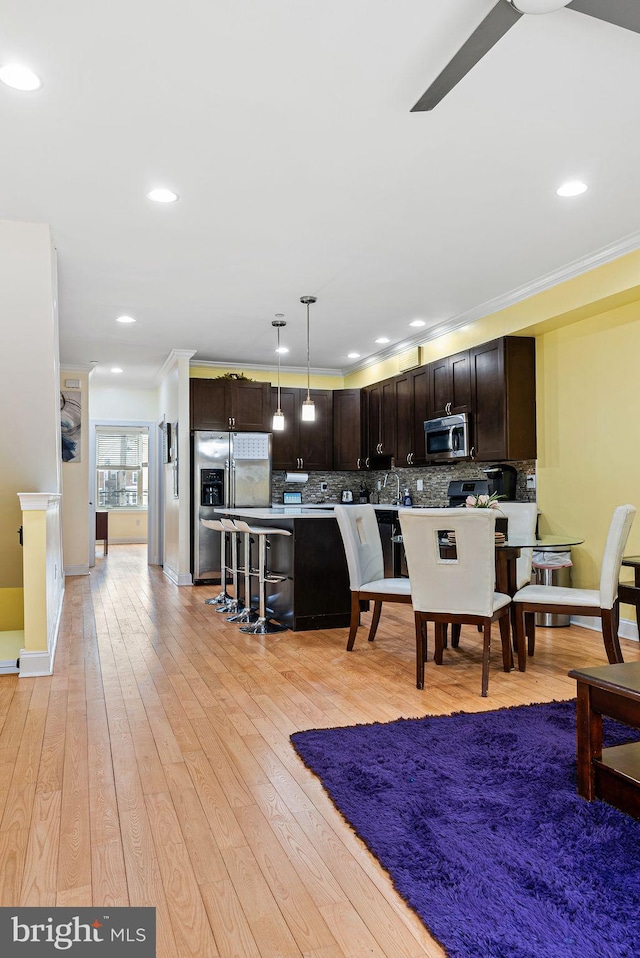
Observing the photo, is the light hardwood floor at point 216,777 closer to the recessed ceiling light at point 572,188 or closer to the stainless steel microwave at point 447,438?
the stainless steel microwave at point 447,438

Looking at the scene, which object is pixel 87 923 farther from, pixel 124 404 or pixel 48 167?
pixel 124 404

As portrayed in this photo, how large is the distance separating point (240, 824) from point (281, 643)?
2498mm

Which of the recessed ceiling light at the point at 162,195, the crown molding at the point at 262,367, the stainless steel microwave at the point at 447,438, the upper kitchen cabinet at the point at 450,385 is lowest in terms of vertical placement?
the stainless steel microwave at the point at 447,438

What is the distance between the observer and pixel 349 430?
8.38m

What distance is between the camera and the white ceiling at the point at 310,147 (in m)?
2.33

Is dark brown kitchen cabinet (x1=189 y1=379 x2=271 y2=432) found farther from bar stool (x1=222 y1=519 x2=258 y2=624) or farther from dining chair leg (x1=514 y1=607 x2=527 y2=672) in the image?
dining chair leg (x1=514 y1=607 x2=527 y2=672)

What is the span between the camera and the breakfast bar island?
502 cm

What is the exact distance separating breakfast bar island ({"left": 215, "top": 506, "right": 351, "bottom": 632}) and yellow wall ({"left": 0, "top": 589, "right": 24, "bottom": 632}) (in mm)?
1916

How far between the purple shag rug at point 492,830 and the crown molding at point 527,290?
10.1ft

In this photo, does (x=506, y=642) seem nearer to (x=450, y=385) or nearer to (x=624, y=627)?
(x=624, y=627)

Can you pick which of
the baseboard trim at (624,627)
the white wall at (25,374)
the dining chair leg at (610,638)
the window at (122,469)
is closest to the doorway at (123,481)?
the window at (122,469)

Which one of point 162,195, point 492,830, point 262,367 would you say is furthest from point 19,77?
point 262,367

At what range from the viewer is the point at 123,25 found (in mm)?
2289

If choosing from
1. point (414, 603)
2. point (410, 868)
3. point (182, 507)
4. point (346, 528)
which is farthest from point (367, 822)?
point (182, 507)
